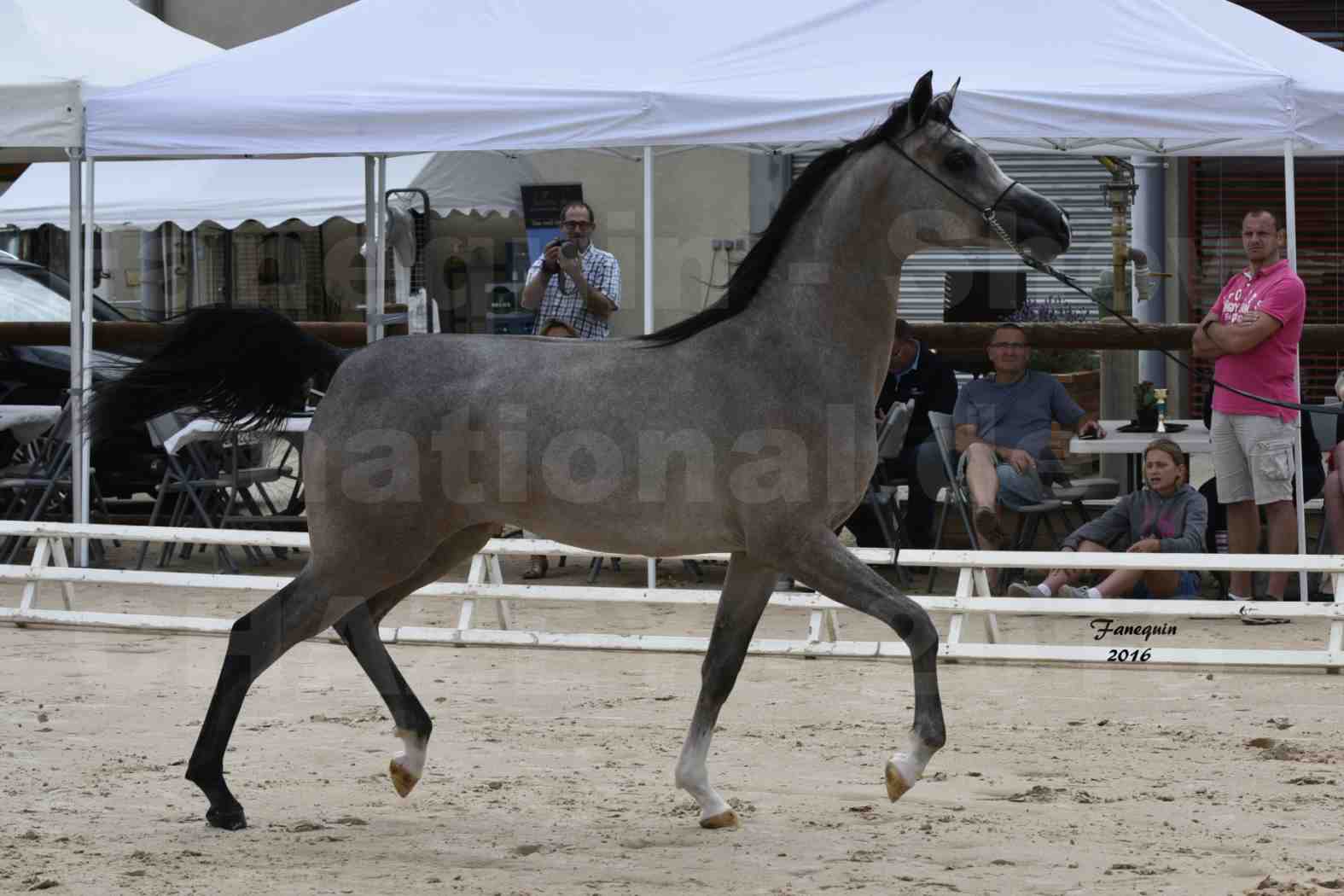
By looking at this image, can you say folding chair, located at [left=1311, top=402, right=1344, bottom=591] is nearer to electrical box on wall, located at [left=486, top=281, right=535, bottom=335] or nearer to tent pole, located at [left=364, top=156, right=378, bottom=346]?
tent pole, located at [left=364, top=156, right=378, bottom=346]

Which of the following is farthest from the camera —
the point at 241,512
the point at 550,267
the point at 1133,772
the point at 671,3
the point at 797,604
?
the point at 241,512

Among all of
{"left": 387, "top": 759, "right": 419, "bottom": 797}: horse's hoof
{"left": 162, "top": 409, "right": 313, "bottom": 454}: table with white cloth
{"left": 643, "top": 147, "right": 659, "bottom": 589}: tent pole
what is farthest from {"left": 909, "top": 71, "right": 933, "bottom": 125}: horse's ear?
{"left": 162, "top": 409, "right": 313, "bottom": 454}: table with white cloth

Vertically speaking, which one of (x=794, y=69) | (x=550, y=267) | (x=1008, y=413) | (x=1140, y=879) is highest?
(x=794, y=69)

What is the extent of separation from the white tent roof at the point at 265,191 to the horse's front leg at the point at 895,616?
10.7 metres

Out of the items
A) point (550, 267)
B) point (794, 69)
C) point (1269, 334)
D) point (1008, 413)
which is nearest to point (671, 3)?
point (794, 69)

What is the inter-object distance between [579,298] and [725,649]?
525 cm

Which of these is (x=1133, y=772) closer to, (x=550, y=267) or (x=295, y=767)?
(x=295, y=767)

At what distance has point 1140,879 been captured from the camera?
4238mm

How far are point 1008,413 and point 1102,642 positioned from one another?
1583 millimetres

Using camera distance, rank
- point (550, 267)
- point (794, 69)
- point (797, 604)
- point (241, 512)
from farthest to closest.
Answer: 1. point (241, 512)
2. point (550, 267)
3. point (794, 69)
4. point (797, 604)

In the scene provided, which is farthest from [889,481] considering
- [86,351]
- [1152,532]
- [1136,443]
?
[86,351]

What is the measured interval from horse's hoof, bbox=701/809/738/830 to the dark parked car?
6008 millimetres

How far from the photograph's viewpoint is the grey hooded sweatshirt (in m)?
8.40

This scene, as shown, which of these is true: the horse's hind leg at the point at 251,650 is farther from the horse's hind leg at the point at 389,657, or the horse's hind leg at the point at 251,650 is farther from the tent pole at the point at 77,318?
the tent pole at the point at 77,318
